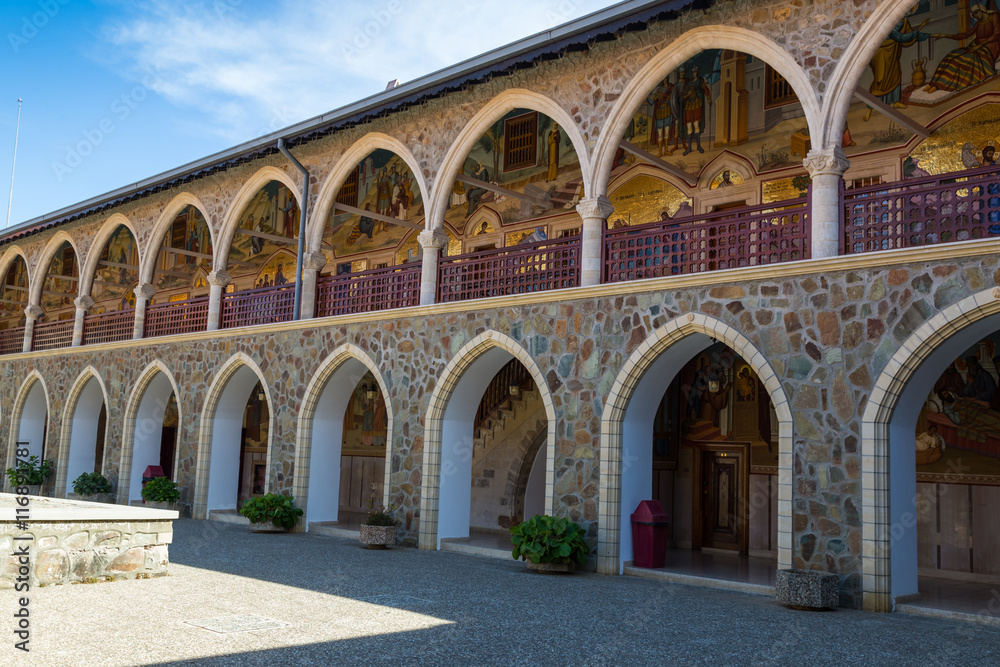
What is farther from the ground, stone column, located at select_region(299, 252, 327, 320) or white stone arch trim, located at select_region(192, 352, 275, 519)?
stone column, located at select_region(299, 252, 327, 320)

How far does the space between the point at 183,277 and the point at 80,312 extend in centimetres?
365

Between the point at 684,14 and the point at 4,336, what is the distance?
2145 cm

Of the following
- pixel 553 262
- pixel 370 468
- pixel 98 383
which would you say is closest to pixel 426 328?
pixel 553 262

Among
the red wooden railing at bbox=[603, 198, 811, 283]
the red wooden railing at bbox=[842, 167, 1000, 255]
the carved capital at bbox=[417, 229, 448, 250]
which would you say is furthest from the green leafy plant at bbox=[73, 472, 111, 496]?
the red wooden railing at bbox=[842, 167, 1000, 255]

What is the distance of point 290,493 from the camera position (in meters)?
15.3

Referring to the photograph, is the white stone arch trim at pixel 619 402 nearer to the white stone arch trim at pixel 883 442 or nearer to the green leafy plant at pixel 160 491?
the white stone arch trim at pixel 883 442

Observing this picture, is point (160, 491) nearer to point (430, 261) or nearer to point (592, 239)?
point (430, 261)

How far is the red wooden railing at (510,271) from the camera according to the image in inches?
487

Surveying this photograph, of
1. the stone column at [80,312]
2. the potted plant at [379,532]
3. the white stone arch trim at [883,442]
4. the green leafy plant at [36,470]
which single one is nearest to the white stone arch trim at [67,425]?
the green leafy plant at [36,470]

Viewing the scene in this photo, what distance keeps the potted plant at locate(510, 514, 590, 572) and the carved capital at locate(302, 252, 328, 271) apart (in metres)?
6.79

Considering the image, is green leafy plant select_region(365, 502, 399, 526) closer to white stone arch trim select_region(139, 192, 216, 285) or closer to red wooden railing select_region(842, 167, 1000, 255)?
red wooden railing select_region(842, 167, 1000, 255)

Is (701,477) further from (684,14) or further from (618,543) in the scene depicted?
(684,14)

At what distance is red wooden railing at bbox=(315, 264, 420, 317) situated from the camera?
570 inches

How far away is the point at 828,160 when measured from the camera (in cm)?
974
